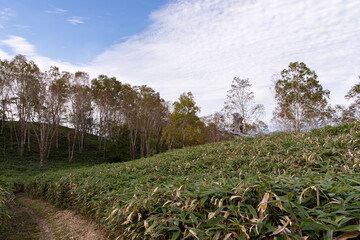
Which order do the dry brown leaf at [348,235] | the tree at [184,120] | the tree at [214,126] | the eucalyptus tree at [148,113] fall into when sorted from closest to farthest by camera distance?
the dry brown leaf at [348,235], the tree at [184,120], the eucalyptus tree at [148,113], the tree at [214,126]

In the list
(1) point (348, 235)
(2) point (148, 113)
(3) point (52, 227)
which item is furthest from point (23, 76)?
(1) point (348, 235)

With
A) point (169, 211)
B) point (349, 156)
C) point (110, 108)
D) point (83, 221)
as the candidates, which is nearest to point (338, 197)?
point (169, 211)

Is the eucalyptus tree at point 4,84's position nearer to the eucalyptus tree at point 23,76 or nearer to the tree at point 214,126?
the eucalyptus tree at point 23,76

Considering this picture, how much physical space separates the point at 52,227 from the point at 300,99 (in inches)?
677

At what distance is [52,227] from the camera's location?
3.77 m

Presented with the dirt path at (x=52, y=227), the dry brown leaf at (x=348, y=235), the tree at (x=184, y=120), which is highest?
the tree at (x=184, y=120)

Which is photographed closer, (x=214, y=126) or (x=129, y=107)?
(x=129, y=107)

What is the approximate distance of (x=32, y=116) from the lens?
585 inches

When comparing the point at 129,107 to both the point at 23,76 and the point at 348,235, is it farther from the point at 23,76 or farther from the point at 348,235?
the point at 348,235

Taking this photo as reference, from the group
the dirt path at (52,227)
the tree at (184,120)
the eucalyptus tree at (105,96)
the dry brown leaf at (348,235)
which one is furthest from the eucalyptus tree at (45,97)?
the dry brown leaf at (348,235)

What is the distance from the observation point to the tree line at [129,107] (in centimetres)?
1438

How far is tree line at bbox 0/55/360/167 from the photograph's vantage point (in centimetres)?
1438

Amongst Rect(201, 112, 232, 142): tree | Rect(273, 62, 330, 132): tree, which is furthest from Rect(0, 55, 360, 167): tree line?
Rect(201, 112, 232, 142): tree

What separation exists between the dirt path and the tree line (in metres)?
9.64
